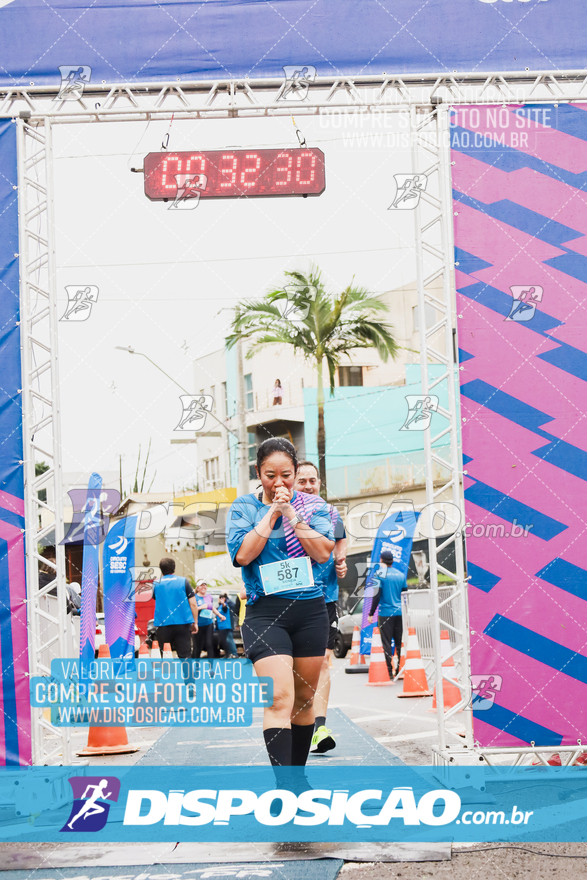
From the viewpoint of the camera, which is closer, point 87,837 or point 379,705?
point 87,837

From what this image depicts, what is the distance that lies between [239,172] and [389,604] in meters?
6.00

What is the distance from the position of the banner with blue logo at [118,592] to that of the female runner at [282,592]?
350 centimetres

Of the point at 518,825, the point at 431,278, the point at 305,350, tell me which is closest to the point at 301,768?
the point at 518,825

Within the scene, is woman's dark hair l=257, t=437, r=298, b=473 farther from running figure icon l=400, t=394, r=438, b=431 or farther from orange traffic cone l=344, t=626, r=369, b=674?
orange traffic cone l=344, t=626, r=369, b=674

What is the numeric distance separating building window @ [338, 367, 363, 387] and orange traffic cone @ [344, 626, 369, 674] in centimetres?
428

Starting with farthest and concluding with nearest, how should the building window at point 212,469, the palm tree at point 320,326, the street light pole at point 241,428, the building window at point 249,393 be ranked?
1. the palm tree at point 320,326
2. the building window at point 249,393
3. the street light pole at point 241,428
4. the building window at point 212,469

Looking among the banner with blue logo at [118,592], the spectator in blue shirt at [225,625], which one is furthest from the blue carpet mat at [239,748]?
the spectator in blue shirt at [225,625]

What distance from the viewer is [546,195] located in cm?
572

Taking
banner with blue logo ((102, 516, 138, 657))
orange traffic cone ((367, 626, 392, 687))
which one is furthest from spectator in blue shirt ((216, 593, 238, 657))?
banner with blue logo ((102, 516, 138, 657))

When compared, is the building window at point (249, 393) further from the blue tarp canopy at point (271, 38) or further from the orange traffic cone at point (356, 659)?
the orange traffic cone at point (356, 659)

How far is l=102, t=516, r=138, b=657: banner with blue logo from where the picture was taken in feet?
26.2

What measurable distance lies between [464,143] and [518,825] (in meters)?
3.99

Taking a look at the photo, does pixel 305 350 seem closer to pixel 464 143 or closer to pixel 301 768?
pixel 464 143

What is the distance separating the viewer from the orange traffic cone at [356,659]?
12.8 m
